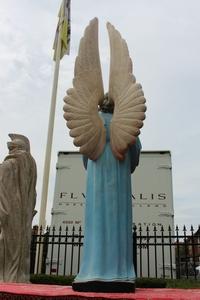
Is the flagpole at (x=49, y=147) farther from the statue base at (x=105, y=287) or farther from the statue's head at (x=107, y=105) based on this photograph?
the statue base at (x=105, y=287)

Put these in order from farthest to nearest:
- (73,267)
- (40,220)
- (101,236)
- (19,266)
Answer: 1. (40,220)
2. (73,267)
3. (19,266)
4. (101,236)

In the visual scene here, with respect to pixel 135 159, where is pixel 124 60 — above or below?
above

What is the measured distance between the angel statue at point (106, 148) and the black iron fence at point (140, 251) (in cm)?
455

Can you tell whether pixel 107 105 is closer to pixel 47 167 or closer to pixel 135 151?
pixel 135 151

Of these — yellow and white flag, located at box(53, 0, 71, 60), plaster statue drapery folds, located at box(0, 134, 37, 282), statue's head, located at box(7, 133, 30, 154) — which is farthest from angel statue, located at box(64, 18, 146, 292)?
yellow and white flag, located at box(53, 0, 71, 60)

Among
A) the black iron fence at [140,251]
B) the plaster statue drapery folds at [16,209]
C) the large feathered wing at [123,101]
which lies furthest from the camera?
the black iron fence at [140,251]

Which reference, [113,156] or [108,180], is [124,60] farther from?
[108,180]

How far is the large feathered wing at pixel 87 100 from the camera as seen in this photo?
4551 millimetres

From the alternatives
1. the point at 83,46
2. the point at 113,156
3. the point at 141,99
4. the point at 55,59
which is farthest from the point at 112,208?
the point at 55,59

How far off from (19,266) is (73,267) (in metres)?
4.51

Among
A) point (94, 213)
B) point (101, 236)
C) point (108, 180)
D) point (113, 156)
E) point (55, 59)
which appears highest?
point (55, 59)

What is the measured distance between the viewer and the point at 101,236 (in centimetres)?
430

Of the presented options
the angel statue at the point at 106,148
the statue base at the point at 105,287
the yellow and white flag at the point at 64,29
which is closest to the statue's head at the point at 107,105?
the angel statue at the point at 106,148

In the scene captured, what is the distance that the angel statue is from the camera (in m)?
4.21
